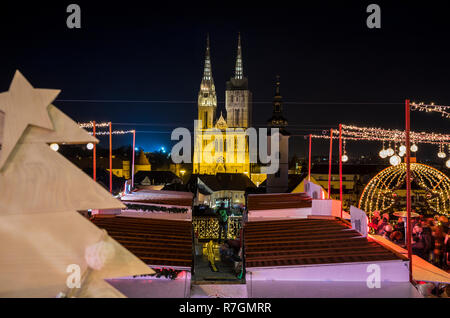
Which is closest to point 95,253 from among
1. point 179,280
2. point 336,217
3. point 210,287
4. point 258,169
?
point 179,280

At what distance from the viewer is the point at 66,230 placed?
3.87 meters


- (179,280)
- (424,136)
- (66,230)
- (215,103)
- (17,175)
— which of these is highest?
(215,103)

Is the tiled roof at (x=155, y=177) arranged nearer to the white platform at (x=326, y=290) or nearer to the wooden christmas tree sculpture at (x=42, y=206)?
the white platform at (x=326, y=290)

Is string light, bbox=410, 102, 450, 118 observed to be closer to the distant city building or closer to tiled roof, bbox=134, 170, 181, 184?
the distant city building

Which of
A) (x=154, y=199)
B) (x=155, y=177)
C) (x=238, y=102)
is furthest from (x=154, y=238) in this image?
(x=238, y=102)

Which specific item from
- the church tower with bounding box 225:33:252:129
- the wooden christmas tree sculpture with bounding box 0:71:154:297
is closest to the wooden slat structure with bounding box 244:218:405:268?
the wooden christmas tree sculpture with bounding box 0:71:154:297

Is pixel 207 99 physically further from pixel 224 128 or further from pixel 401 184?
pixel 401 184

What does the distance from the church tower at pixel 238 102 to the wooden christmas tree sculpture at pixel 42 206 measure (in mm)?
81287

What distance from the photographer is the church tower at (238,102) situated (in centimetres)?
8525

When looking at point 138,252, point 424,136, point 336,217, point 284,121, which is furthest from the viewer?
point 284,121

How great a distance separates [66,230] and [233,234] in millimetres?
13120

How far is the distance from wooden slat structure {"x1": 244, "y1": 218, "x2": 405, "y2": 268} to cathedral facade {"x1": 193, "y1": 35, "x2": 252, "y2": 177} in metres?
65.0
